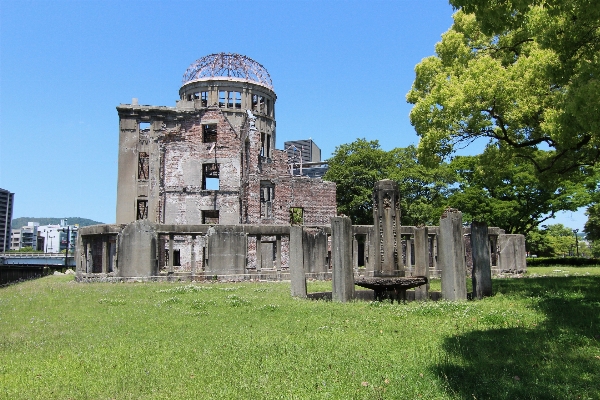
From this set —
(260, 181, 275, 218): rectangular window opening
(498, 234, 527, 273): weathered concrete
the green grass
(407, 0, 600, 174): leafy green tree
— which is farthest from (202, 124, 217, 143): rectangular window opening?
the green grass

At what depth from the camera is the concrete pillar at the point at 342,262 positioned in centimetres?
1261

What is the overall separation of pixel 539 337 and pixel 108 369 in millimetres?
5904

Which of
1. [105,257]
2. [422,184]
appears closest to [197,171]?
[105,257]

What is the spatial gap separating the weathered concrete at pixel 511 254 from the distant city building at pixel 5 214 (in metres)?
123

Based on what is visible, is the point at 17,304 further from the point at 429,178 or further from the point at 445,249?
the point at 429,178

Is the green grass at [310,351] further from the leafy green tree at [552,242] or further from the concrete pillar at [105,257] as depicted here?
the leafy green tree at [552,242]

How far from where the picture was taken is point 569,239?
251 ft

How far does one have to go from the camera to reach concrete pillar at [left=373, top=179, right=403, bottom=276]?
42.9 feet

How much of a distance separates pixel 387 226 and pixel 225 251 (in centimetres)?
1083

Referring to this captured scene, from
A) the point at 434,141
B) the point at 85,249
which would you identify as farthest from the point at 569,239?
the point at 85,249

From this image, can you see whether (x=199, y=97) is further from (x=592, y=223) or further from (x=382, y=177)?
(x=592, y=223)

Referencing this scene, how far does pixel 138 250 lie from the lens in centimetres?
2173

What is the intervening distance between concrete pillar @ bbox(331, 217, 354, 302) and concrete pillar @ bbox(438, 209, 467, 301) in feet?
7.47

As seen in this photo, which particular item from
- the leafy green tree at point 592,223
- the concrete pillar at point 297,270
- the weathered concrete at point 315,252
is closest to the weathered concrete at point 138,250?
the weathered concrete at point 315,252
